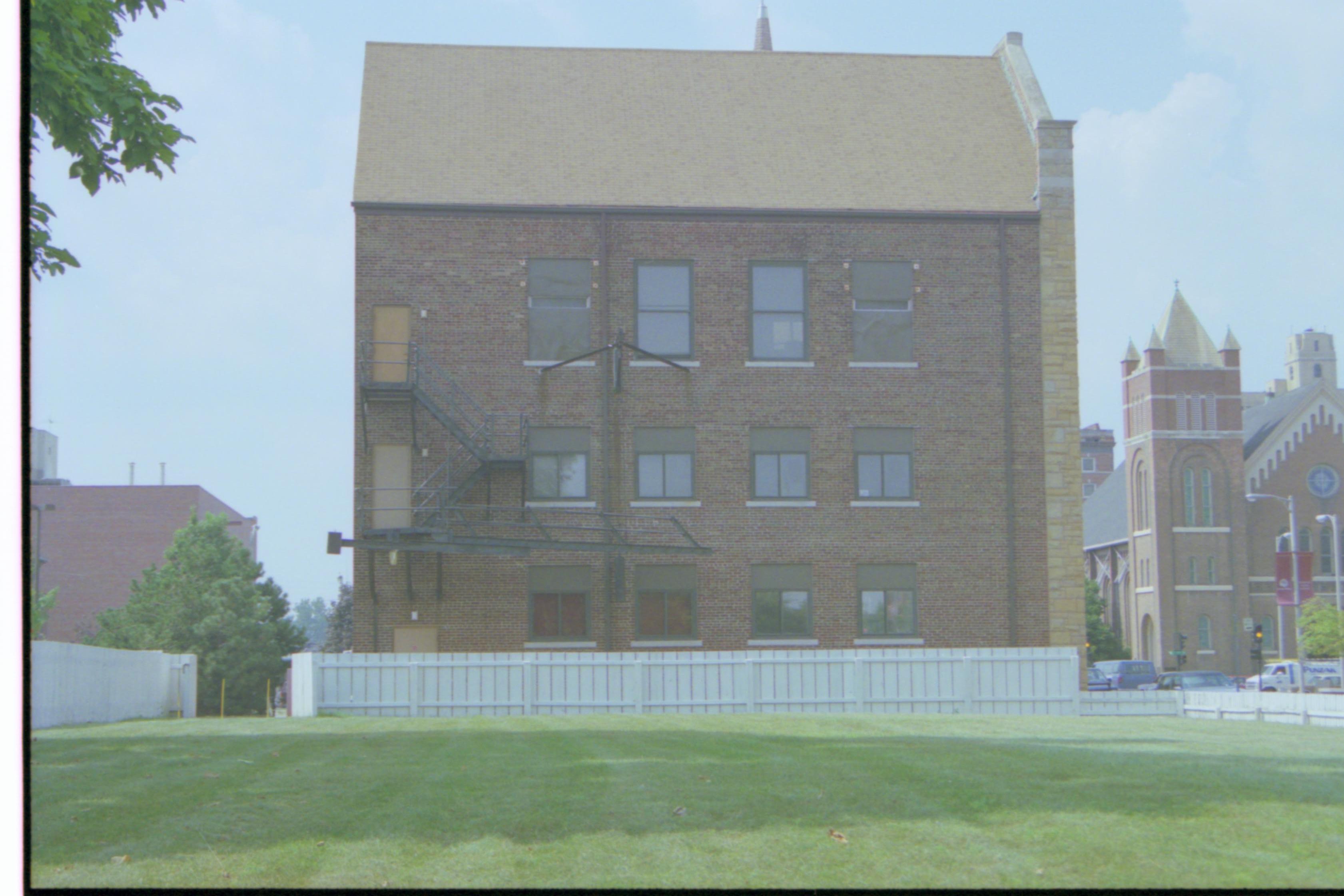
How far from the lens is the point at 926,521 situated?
33.4m

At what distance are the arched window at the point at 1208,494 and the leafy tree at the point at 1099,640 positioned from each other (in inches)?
348

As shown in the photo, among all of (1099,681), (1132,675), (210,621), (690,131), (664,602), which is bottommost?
(1099,681)

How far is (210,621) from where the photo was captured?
64.9m

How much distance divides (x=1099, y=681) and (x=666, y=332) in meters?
33.6

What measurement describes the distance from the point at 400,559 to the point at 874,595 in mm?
10871

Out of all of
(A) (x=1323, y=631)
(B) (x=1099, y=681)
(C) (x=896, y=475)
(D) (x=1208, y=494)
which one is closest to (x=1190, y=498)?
(D) (x=1208, y=494)

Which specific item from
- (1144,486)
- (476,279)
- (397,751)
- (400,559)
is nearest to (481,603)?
(400,559)

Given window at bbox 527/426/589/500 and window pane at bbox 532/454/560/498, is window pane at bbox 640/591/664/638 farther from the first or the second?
window pane at bbox 532/454/560/498

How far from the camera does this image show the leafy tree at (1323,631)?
227 feet

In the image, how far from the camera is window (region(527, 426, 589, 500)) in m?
32.7

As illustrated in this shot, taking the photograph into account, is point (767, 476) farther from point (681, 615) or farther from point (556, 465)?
point (556, 465)

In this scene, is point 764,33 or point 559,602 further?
point 764,33

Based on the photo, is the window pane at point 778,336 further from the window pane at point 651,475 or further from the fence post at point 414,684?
the fence post at point 414,684

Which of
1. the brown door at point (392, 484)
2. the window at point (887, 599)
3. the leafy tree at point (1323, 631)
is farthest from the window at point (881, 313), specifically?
the leafy tree at point (1323, 631)
